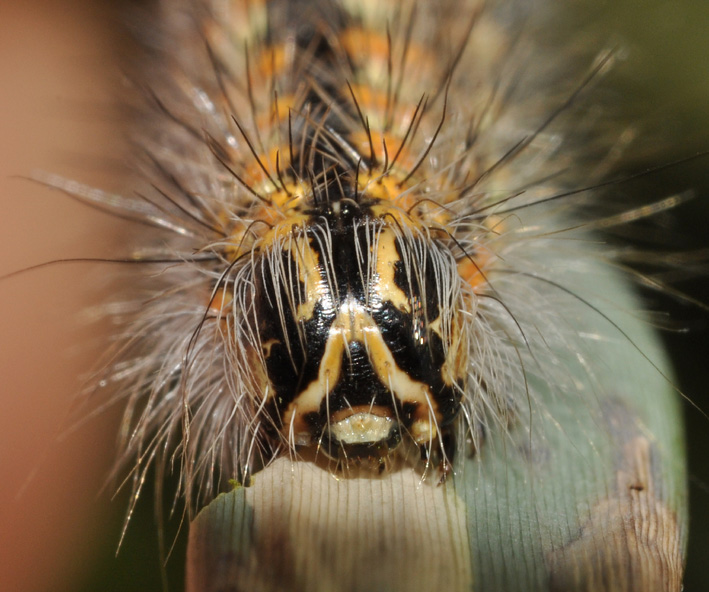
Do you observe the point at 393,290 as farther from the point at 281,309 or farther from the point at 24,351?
the point at 24,351

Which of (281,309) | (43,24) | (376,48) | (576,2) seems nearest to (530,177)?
(376,48)

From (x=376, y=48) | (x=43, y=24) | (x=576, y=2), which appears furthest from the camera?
(x=43, y=24)

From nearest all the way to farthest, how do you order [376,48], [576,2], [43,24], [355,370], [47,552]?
1. [355,370]
2. [376,48]
3. [47,552]
4. [576,2]
5. [43,24]

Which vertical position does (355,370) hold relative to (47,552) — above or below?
above

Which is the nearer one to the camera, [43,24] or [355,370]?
[355,370]

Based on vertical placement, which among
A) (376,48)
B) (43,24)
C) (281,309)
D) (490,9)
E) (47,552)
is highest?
(43,24)
